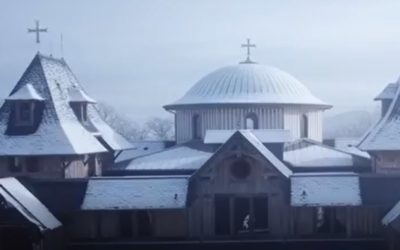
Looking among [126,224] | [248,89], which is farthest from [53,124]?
[248,89]

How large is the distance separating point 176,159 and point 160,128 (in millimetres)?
76541

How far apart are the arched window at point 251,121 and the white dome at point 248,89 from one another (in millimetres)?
835

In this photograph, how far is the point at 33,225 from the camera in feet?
79.5

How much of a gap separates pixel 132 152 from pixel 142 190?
47.4 feet

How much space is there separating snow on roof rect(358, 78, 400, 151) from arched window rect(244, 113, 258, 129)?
7993 millimetres

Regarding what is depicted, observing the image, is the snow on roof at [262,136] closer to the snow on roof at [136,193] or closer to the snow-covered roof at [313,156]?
the snow-covered roof at [313,156]

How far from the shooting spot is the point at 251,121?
36938 mm

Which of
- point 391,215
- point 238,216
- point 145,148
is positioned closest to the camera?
point 391,215

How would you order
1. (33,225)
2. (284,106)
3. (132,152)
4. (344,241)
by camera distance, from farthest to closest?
(132,152) < (284,106) < (344,241) < (33,225)

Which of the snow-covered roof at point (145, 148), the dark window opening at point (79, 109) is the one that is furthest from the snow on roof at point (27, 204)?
the snow-covered roof at point (145, 148)

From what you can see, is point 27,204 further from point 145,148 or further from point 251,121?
point 145,148

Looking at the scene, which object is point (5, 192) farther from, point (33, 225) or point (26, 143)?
point (26, 143)

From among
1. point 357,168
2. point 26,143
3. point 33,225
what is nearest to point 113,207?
point 33,225

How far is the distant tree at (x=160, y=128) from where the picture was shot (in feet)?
360
